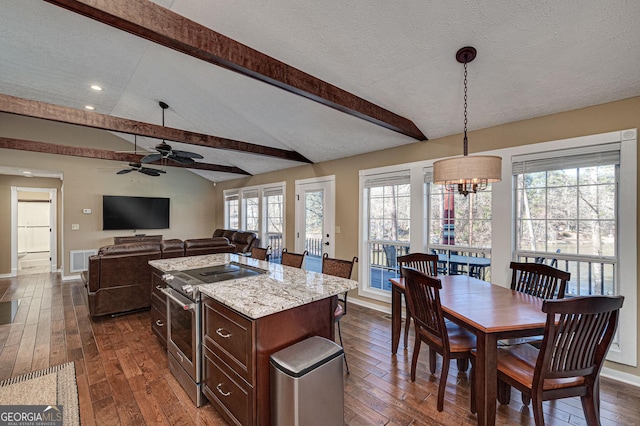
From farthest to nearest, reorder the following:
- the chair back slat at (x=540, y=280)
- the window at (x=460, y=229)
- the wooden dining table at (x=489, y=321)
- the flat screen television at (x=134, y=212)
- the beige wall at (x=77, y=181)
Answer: the flat screen television at (x=134, y=212)
the beige wall at (x=77, y=181)
the window at (x=460, y=229)
the chair back slat at (x=540, y=280)
the wooden dining table at (x=489, y=321)

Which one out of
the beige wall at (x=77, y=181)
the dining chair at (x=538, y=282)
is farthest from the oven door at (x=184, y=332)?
the beige wall at (x=77, y=181)

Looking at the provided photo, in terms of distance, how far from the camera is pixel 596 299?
1.49 m

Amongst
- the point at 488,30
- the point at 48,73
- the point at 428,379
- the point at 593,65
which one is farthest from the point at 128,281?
the point at 593,65

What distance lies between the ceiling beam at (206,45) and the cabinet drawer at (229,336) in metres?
1.76

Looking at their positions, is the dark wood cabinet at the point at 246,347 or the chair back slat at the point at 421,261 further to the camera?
the chair back slat at the point at 421,261

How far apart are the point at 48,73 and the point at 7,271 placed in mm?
5215

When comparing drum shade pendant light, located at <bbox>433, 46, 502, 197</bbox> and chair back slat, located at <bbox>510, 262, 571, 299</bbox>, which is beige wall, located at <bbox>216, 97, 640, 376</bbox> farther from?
drum shade pendant light, located at <bbox>433, 46, 502, 197</bbox>

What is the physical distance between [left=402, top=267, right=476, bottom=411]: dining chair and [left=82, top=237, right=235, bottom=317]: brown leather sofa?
11.9 ft

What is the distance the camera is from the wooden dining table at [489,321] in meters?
1.70

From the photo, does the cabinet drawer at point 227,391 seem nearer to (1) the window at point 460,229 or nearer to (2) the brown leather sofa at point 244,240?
(1) the window at point 460,229

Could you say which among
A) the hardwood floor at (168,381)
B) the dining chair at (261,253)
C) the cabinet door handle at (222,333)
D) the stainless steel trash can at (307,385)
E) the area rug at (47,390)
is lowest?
the hardwood floor at (168,381)

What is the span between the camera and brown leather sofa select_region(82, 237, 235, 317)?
11.9ft

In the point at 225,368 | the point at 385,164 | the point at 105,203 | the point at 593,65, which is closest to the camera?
the point at 225,368

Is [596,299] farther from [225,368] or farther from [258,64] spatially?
[258,64]
